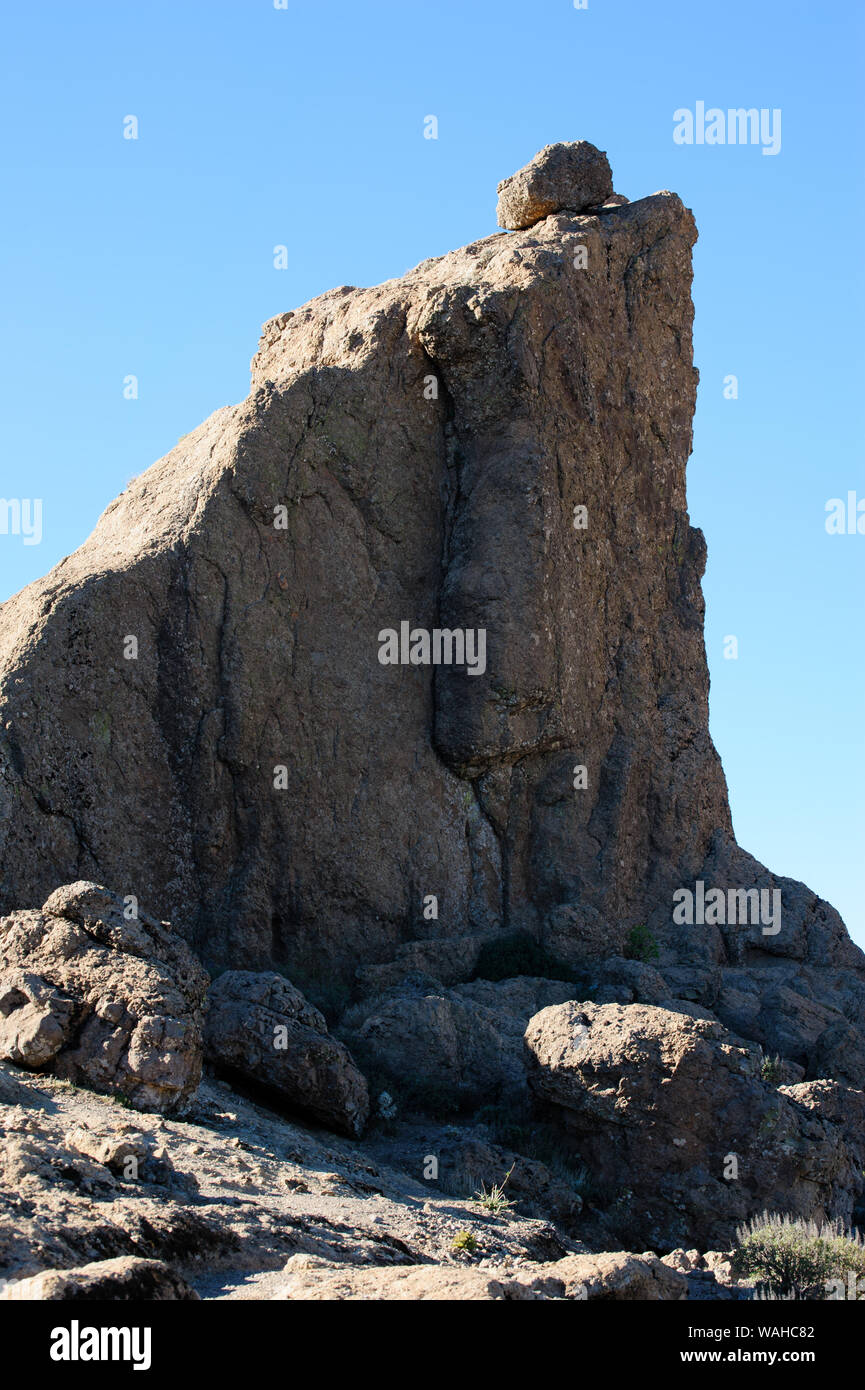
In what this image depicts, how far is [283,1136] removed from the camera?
42.2 ft

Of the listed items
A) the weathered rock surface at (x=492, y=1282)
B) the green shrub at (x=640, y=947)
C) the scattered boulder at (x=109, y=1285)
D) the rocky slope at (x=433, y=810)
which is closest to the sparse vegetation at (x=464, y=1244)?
the rocky slope at (x=433, y=810)

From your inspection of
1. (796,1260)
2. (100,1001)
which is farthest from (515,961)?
(100,1001)

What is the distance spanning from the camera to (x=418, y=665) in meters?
20.8

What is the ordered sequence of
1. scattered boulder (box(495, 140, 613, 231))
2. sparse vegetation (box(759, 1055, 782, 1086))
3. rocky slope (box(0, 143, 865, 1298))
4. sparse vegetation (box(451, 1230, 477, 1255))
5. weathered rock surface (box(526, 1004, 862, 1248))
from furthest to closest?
scattered boulder (box(495, 140, 613, 231)) → sparse vegetation (box(759, 1055, 782, 1086)) → weathered rock surface (box(526, 1004, 862, 1248)) → rocky slope (box(0, 143, 865, 1298)) → sparse vegetation (box(451, 1230, 477, 1255))

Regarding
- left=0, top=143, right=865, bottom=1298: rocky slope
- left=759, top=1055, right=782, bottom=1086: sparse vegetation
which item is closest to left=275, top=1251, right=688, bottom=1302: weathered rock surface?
left=0, top=143, right=865, bottom=1298: rocky slope

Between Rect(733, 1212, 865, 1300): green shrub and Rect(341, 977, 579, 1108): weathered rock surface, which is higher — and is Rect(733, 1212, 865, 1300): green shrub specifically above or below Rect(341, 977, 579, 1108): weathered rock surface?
below

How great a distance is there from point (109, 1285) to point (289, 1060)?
7.31 m

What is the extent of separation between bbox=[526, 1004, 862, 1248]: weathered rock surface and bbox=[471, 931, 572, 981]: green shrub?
4613 mm

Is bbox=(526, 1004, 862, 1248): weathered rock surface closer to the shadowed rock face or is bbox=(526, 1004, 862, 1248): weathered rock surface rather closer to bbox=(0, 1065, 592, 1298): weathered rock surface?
bbox=(0, 1065, 592, 1298): weathered rock surface

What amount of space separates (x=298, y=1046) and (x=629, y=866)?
9.04 metres

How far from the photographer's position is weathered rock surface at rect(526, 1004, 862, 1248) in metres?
13.7
